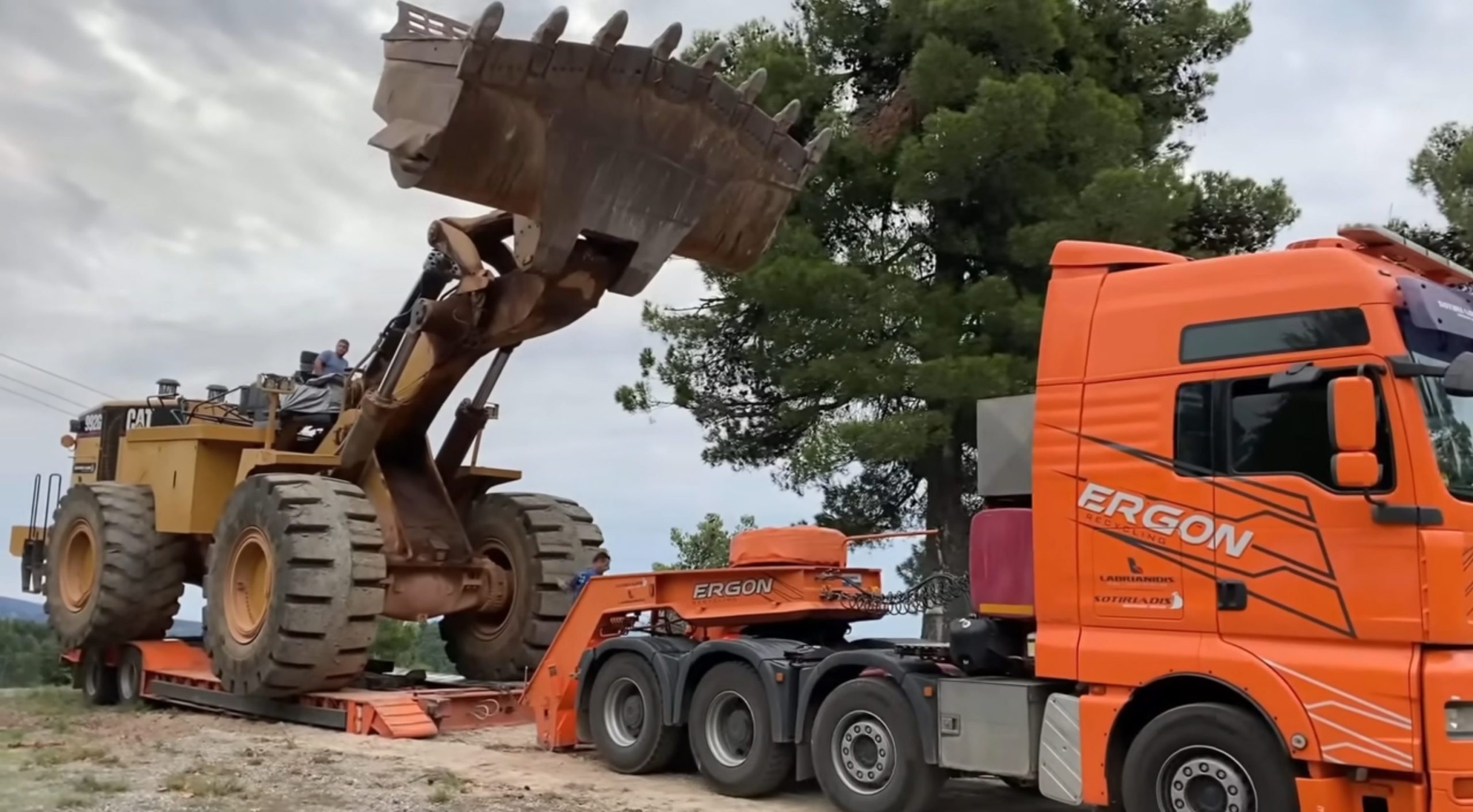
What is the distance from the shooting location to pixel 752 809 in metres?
9.02

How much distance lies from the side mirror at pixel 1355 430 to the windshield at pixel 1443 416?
9.7 inches

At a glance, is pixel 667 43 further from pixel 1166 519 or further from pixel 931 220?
pixel 931 220

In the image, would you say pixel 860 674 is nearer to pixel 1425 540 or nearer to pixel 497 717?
pixel 1425 540

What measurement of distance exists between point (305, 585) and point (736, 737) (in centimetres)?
430

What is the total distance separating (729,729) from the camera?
980cm

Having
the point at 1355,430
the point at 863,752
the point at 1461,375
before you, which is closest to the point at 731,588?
the point at 863,752

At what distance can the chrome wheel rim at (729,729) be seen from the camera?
9.66 metres

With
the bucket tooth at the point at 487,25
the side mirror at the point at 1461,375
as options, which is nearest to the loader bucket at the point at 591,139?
the bucket tooth at the point at 487,25

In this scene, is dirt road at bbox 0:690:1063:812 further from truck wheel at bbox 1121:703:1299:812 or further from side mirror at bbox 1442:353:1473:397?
side mirror at bbox 1442:353:1473:397

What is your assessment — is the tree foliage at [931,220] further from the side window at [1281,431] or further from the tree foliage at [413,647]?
the side window at [1281,431]

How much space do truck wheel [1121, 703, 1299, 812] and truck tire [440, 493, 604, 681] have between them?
305 inches

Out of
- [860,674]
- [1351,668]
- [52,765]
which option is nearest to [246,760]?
[52,765]

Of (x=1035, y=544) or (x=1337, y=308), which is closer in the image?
(x=1337, y=308)

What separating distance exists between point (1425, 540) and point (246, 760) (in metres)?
8.00
